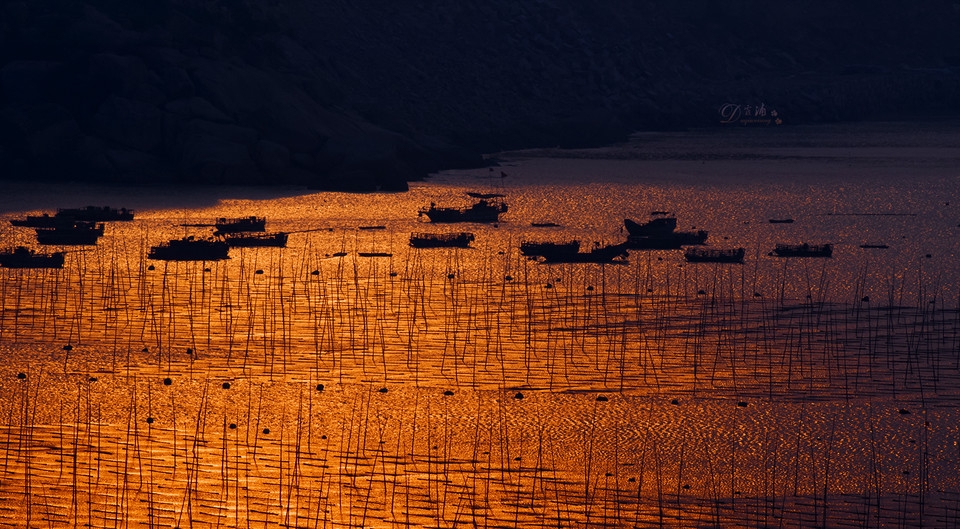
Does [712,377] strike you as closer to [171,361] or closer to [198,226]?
[171,361]

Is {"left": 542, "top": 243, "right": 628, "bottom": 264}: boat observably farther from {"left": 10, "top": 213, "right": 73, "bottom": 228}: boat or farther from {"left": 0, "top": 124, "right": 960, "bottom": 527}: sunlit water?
{"left": 10, "top": 213, "right": 73, "bottom": 228}: boat

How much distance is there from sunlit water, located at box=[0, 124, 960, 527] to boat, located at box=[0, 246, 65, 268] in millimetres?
617

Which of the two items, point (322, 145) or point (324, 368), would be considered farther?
point (322, 145)

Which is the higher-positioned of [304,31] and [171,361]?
[304,31]

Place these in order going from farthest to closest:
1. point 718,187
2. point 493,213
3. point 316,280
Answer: point 718,187 < point 493,213 < point 316,280

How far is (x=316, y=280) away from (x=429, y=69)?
103 metres

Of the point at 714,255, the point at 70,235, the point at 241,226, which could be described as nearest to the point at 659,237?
the point at 714,255

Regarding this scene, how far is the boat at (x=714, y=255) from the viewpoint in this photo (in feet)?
170

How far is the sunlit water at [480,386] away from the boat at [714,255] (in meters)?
0.75

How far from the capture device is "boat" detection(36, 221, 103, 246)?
56.0 metres

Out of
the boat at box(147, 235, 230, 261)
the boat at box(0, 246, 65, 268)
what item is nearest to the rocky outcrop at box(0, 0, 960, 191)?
the boat at box(147, 235, 230, 261)

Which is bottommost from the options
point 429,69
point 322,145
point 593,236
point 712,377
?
point 712,377

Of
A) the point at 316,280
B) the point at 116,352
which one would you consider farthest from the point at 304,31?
the point at 116,352

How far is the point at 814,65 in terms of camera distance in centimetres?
19150
